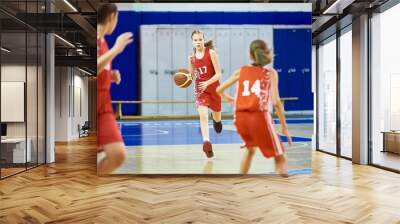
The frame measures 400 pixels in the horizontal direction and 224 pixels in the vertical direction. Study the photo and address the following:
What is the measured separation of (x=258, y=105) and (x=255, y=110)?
0.30 feet

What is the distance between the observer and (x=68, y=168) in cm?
827

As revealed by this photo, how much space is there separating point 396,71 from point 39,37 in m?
7.17

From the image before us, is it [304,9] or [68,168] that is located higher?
[304,9]

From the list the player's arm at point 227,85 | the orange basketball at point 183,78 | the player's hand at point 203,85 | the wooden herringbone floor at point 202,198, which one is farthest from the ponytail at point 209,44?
the wooden herringbone floor at point 202,198

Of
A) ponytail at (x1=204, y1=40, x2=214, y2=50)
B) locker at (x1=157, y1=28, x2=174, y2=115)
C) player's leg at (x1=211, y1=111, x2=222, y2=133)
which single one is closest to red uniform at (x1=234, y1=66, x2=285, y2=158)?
player's leg at (x1=211, y1=111, x2=222, y2=133)

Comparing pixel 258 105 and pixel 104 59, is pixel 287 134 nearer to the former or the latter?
pixel 258 105

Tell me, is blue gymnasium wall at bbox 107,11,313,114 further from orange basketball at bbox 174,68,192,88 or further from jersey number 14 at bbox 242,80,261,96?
jersey number 14 at bbox 242,80,261,96

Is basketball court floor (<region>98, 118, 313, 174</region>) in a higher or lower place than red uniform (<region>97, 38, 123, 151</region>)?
lower

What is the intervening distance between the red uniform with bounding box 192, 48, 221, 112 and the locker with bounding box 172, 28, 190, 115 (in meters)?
0.26

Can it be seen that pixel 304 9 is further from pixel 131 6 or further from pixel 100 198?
pixel 100 198

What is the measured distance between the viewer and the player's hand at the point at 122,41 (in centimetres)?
602

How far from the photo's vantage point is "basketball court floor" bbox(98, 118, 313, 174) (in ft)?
21.4

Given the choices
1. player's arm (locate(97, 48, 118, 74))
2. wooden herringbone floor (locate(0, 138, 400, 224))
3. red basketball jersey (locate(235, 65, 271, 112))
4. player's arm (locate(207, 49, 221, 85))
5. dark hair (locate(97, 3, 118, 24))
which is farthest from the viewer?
player's arm (locate(207, 49, 221, 85))

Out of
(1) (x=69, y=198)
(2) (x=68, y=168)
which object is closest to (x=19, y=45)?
(2) (x=68, y=168)
